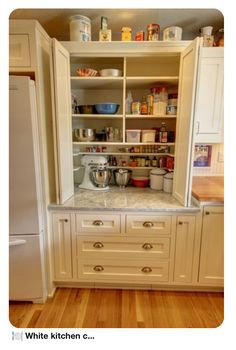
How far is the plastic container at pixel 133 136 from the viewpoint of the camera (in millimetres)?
1768

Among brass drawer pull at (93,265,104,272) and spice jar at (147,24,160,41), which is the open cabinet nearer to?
spice jar at (147,24,160,41)

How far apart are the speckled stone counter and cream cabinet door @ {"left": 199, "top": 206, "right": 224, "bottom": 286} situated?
0.14m

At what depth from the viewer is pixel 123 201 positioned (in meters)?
1.58

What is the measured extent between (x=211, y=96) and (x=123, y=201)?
1.13m

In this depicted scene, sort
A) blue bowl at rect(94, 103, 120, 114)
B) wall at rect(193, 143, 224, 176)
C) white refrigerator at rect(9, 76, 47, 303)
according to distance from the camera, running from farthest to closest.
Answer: wall at rect(193, 143, 224, 176)
blue bowl at rect(94, 103, 120, 114)
white refrigerator at rect(9, 76, 47, 303)

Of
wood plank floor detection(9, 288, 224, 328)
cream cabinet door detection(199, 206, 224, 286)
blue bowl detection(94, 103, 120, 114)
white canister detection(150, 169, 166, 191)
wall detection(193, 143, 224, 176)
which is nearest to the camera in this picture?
wood plank floor detection(9, 288, 224, 328)

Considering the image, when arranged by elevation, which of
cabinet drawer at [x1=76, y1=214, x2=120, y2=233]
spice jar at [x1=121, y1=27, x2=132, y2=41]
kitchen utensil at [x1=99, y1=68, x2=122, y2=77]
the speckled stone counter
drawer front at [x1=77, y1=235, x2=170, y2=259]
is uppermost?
spice jar at [x1=121, y1=27, x2=132, y2=41]

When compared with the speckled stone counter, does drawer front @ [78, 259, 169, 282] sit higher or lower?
lower

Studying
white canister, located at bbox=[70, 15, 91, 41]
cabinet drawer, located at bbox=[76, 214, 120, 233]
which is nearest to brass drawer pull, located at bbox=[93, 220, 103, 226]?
cabinet drawer, located at bbox=[76, 214, 120, 233]

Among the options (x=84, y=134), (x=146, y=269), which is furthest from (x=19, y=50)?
(x=146, y=269)

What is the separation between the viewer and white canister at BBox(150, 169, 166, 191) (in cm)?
187

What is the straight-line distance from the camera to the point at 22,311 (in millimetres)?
1434

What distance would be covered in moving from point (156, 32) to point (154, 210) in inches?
53.6

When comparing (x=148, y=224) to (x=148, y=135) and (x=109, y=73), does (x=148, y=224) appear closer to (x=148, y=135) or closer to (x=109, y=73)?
(x=148, y=135)
